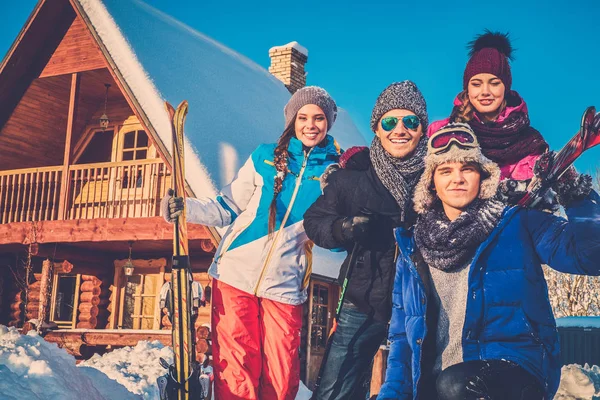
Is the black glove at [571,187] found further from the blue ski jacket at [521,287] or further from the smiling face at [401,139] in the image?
the smiling face at [401,139]

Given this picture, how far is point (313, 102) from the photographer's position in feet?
12.9

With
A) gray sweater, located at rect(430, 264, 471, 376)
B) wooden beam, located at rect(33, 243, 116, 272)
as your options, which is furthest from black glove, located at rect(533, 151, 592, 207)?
wooden beam, located at rect(33, 243, 116, 272)

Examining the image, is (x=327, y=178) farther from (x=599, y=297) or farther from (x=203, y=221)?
(x=599, y=297)

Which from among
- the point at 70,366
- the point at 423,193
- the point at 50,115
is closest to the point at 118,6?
the point at 50,115

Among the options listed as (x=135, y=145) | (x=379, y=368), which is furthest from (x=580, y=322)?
(x=379, y=368)

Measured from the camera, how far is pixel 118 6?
10078 mm

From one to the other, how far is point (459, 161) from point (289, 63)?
1392cm

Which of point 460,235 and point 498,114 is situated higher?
point 498,114

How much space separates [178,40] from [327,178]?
815cm

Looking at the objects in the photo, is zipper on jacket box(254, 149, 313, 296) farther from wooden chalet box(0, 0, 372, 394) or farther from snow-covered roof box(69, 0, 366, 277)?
wooden chalet box(0, 0, 372, 394)

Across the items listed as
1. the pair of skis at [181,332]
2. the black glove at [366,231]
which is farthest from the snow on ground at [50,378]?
the black glove at [366,231]

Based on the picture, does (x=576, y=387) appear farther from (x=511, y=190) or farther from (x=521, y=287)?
(x=521, y=287)

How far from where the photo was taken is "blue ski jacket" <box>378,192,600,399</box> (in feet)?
7.66

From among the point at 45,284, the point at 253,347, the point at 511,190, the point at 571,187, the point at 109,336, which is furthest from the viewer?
the point at 45,284
